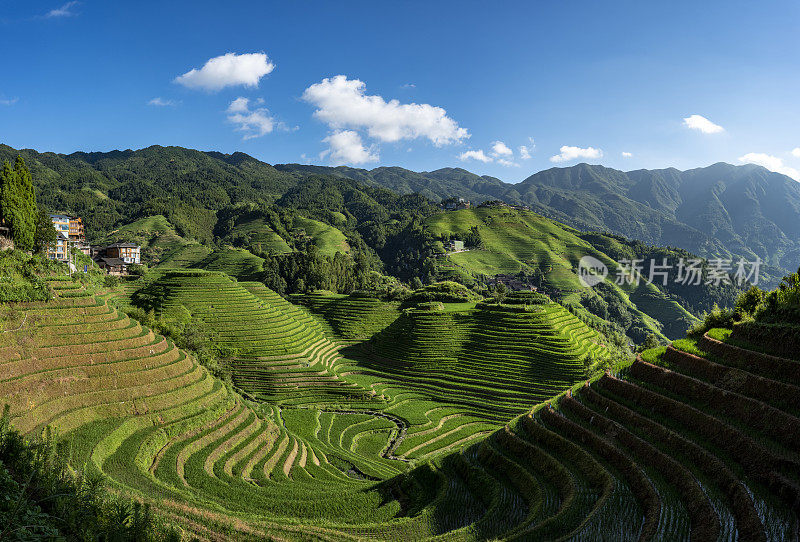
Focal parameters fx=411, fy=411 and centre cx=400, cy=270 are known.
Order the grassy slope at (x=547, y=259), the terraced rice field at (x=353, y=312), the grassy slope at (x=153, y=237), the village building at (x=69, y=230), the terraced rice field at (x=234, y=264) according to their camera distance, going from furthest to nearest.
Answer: the grassy slope at (x=547, y=259) → the grassy slope at (x=153, y=237) → the terraced rice field at (x=234, y=264) → the village building at (x=69, y=230) → the terraced rice field at (x=353, y=312)

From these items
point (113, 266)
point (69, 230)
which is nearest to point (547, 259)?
point (113, 266)

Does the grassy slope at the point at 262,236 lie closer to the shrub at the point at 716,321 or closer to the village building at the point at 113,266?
the village building at the point at 113,266

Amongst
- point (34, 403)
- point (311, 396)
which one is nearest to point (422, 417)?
point (311, 396)

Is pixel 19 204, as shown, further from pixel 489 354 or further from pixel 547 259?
pixel 547 259

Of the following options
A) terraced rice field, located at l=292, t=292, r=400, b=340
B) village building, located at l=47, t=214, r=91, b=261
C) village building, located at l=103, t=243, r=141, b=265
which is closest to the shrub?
terraced rice field, located at l=292, t=292, r=400, b=340

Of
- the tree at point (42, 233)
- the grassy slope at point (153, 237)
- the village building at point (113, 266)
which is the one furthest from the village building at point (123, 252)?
the tree at point (42, 233)

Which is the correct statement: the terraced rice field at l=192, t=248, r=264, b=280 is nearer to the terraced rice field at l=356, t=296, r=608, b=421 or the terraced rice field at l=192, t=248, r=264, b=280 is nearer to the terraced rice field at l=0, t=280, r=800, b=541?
the terraced rice field at l=356, t=296, r=608, b=421

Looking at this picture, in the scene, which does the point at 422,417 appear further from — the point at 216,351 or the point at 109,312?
the point at 109,312
